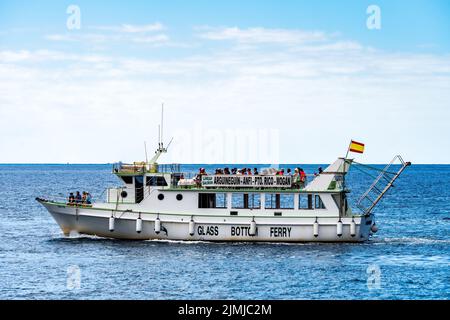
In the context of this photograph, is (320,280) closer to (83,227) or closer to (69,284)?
(69,284)

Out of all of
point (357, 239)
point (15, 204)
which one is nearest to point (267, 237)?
point (357, 239)

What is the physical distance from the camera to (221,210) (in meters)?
49.4

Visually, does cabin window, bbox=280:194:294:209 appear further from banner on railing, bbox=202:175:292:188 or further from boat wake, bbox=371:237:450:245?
boat wake, bbox=371:237:450:245

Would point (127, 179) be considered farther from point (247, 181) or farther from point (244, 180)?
point (247, 181)

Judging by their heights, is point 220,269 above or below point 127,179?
below

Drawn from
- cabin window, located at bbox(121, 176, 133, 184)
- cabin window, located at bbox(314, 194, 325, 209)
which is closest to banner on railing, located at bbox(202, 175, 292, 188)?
cabin window, located at bbox(314, 194, 325, 209)

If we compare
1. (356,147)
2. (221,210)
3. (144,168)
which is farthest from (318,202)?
(144,168)

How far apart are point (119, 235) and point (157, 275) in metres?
10.3

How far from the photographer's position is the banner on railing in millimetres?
49719

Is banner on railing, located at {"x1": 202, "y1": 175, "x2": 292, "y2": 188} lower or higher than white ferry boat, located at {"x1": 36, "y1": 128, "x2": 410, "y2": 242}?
higher

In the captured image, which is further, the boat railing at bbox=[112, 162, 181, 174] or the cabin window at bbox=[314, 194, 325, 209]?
the boat railing at bbox=[112, 162, 181, 174]

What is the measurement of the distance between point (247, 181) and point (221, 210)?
2.34 metres

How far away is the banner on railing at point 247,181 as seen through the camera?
163 feet
